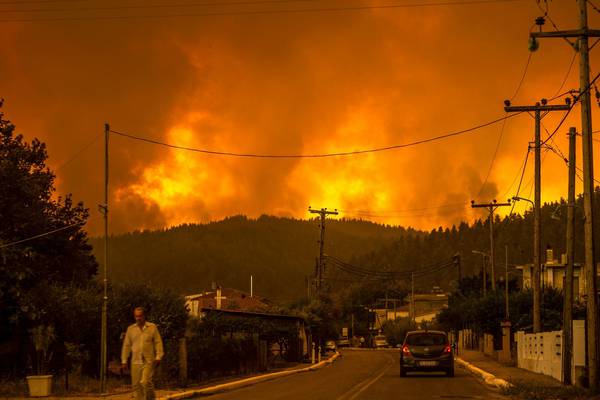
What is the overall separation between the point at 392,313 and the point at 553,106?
12445 centimetres

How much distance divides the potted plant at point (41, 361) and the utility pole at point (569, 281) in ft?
49.6

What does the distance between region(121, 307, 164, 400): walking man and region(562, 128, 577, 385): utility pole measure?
48.4 feet

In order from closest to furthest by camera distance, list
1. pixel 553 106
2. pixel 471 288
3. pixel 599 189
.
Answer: pixel 553 106, pixel 471 288, pixel 599 189

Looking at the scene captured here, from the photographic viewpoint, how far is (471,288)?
98.9m

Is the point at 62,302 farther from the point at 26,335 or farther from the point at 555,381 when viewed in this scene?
the point at 555,381

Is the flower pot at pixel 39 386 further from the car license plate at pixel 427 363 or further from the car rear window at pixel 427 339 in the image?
the car license plate at pixel 427 363

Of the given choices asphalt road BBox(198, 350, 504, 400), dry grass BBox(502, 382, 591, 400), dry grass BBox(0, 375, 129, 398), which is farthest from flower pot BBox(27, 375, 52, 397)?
dry grass BBox(502, 382, 591, 400)

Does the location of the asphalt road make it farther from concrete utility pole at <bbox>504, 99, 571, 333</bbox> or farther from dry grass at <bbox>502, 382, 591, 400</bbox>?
concrete utility pole at <bbox>504, 99, 571, 333</bbox>

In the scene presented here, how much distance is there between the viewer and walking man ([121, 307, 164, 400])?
15875 mm

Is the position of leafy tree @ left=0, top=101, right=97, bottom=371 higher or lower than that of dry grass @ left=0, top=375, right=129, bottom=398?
higher

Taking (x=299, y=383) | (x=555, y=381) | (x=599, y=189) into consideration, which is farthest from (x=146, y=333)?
(x=599, y=189)

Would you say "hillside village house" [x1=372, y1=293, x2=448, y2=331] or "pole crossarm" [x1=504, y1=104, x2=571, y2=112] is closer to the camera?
"pole crossarm" [x1=504, y1=104, x2=571, y2=112]

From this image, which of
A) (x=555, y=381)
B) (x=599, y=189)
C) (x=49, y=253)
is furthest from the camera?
(x=599, y=189)

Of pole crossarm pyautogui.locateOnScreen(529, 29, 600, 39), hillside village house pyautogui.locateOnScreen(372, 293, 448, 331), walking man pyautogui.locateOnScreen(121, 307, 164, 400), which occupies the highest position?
pole crossarm pyautogui.locateOnScreen(529, 29, 600, 39)
